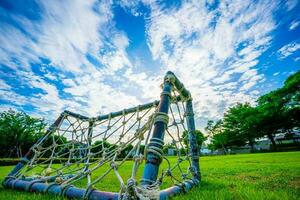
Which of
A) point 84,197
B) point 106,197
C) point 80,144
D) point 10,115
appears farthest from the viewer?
point 10,115

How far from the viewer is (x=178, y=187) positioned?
1.70 meters

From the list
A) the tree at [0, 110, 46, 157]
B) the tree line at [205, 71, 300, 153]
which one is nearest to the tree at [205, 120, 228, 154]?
the tree line at [205, 71, 300, 153]

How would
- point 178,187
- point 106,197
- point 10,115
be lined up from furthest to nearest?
point 10,115 < point 178,187 < point 106,197

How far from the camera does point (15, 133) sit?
30.3 m

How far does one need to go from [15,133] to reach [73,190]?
35.9m

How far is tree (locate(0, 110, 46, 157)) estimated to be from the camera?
29.9m

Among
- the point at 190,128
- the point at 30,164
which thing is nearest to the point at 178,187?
the point at 190,128

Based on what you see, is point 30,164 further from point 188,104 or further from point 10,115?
point 10,115

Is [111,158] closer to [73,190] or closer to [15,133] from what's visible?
[73,190]

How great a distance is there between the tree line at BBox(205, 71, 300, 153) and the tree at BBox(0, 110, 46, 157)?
1386 inches

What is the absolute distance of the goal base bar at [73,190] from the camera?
1300mm

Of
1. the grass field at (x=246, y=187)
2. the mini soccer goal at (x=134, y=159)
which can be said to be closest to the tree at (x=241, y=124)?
the grass field at (x=246, y=187)

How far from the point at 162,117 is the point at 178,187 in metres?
0.81

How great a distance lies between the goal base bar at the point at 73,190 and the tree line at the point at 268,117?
29.2 m
